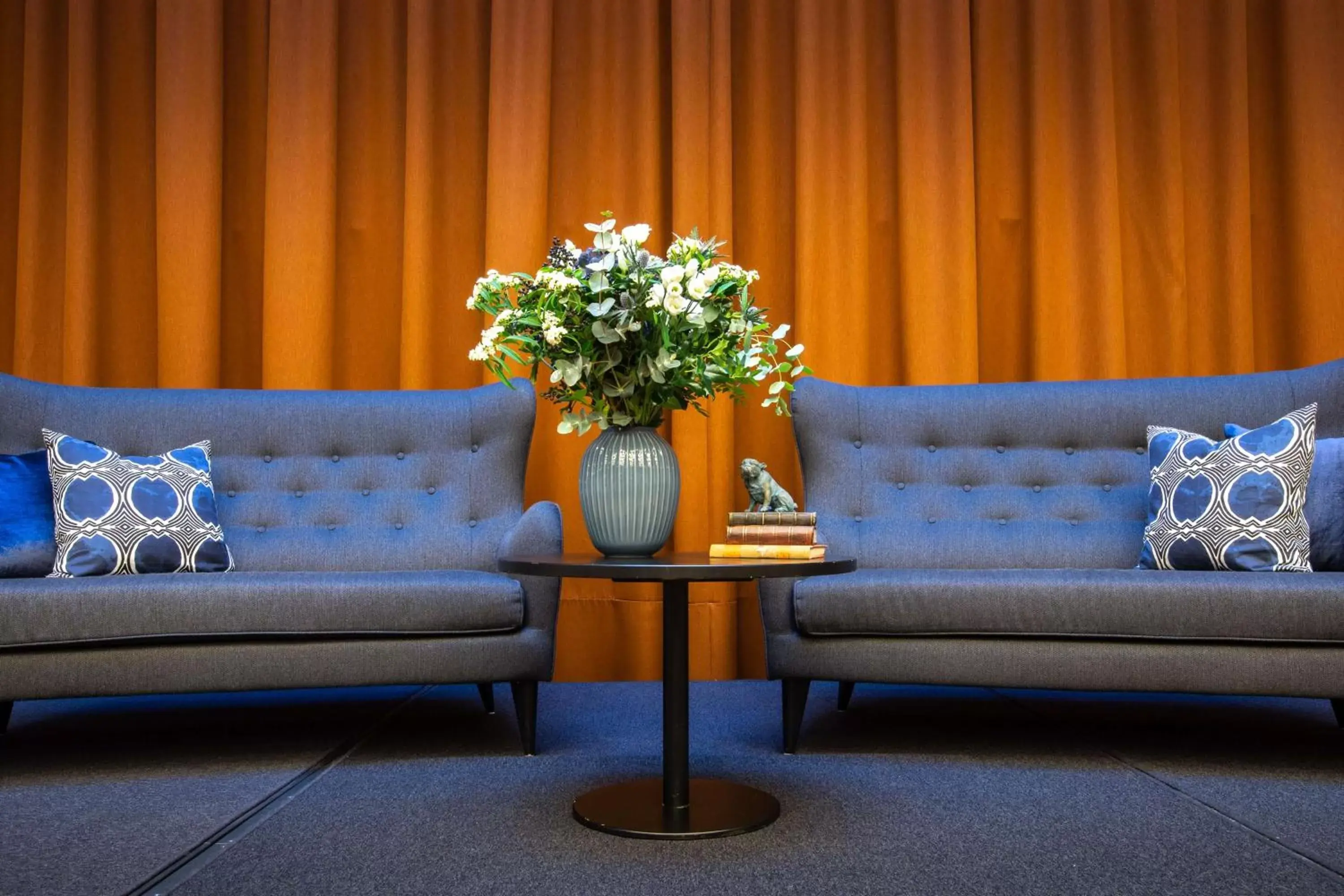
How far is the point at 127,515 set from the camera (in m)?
2.35

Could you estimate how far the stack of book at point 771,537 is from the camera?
1787mm

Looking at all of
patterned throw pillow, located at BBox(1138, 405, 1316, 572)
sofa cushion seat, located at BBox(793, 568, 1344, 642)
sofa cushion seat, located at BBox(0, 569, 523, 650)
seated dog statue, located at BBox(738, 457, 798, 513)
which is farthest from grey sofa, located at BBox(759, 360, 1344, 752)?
sofa cushion seat, located at BBox(0, 569, 523, 650)

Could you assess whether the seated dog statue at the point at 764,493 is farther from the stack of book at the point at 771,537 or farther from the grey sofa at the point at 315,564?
the grey sofa at the point at 315,564

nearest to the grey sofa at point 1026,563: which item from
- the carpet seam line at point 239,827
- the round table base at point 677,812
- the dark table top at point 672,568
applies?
the round table base at point 677,812

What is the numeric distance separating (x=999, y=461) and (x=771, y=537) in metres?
1.09

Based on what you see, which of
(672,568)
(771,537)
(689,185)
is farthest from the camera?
(689,185)

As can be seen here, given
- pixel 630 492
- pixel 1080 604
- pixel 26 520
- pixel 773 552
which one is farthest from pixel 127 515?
pixel 1080 604

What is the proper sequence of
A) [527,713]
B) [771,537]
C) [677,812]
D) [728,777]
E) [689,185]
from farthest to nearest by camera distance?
[689,185], [527,713], [728,777], [771,537], [677,812]

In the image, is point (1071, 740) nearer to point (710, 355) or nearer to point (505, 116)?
point (710, 355)

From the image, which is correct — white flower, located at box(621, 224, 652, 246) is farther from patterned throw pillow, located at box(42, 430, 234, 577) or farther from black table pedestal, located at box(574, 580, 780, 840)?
patterned throw pillow, located at box(42, 430, 234, 577)

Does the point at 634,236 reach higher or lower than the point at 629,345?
higher

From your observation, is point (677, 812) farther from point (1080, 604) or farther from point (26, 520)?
point (26, 520)

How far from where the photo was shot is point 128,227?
3432 millimetres

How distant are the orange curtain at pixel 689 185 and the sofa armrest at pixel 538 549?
2.82ft
